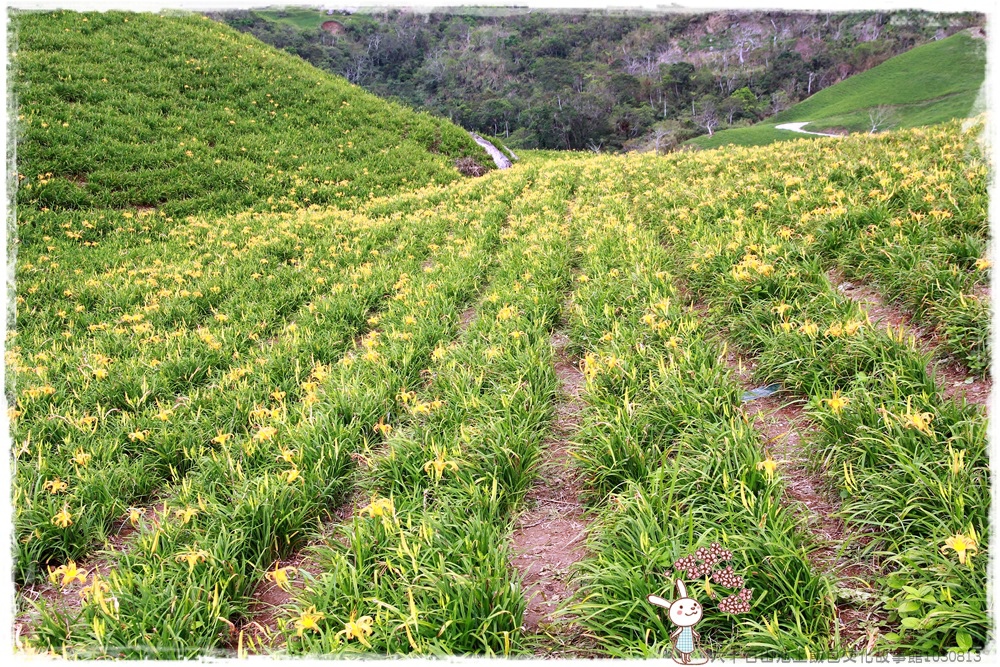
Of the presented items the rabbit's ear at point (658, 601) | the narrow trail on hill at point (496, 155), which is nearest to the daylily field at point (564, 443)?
the rabbit's ear at point (658, 601)

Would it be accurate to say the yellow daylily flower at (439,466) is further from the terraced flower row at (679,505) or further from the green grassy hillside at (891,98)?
the green grassy hillside at (891,98)

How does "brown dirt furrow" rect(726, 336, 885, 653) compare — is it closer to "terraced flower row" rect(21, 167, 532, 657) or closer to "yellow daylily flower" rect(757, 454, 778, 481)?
"yellow daylily flower" rect(757, 454, 778, 481)

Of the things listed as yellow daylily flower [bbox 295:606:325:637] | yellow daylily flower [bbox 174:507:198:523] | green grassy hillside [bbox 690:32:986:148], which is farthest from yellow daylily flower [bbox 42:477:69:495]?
green grassy hillside [bbox 690:32:986:148]

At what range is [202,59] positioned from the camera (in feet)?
66.3

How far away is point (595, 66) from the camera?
69.1 metres

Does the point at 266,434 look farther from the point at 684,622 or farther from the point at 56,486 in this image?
the point at 684,622

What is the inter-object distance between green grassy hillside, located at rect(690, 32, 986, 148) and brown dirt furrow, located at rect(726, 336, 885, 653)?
29.2 m

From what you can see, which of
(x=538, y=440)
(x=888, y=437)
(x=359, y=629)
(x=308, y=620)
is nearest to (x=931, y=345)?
(x=888, y=437)

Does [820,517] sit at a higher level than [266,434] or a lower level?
lower

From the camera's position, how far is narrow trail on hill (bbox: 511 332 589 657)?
6.50 feet

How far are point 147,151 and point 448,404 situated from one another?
16.2 meters

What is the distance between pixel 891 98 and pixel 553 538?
5102 centimetres

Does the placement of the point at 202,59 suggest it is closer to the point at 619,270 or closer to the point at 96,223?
the point at 96,223

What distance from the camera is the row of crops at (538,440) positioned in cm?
190
